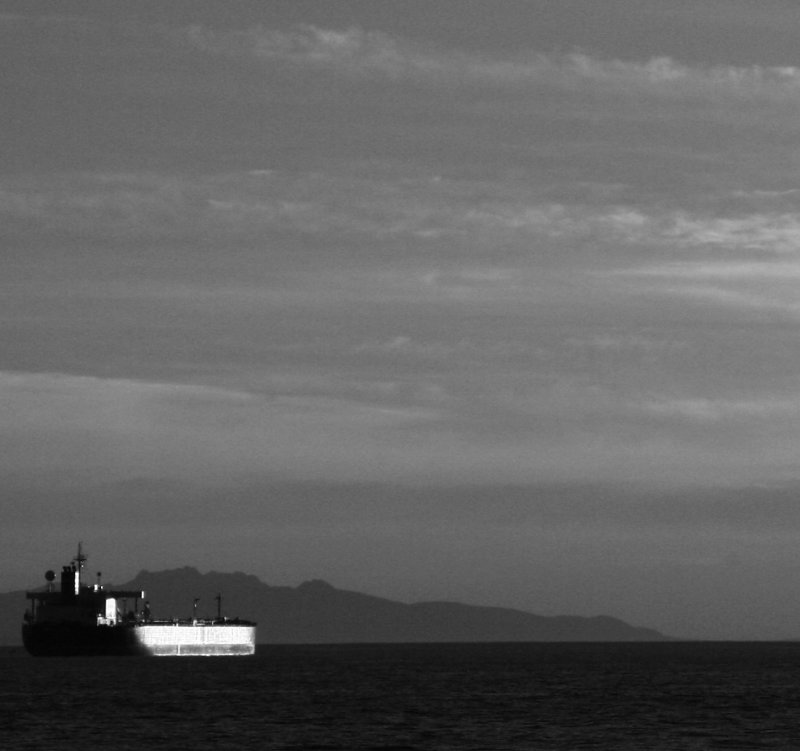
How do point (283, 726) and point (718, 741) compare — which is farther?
point (283, 726)

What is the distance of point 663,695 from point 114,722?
225 feet

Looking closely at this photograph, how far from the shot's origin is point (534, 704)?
15300cm

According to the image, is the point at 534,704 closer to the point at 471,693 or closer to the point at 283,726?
the point at 471,693

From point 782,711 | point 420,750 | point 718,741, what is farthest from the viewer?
point 782,711

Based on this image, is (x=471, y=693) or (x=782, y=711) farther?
(x=471, y=693)

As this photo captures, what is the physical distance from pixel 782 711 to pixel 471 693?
3813cm

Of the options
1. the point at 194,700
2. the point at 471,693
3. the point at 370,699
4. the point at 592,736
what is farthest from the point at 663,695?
the point at 592,736

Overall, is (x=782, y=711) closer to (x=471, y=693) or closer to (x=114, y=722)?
(x=471, y=693)

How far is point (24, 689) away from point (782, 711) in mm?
72981

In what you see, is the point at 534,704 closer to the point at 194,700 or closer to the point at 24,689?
the point at 194,700

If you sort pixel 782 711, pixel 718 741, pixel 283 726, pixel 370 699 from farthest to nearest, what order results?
pixel 370 699
pixel 782 711
pixel 283 726
pixel 718 741

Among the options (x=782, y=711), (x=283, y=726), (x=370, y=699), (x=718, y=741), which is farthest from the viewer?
(x=370, y=699)

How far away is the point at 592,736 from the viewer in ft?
380

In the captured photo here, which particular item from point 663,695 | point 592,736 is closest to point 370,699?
point 663,695
